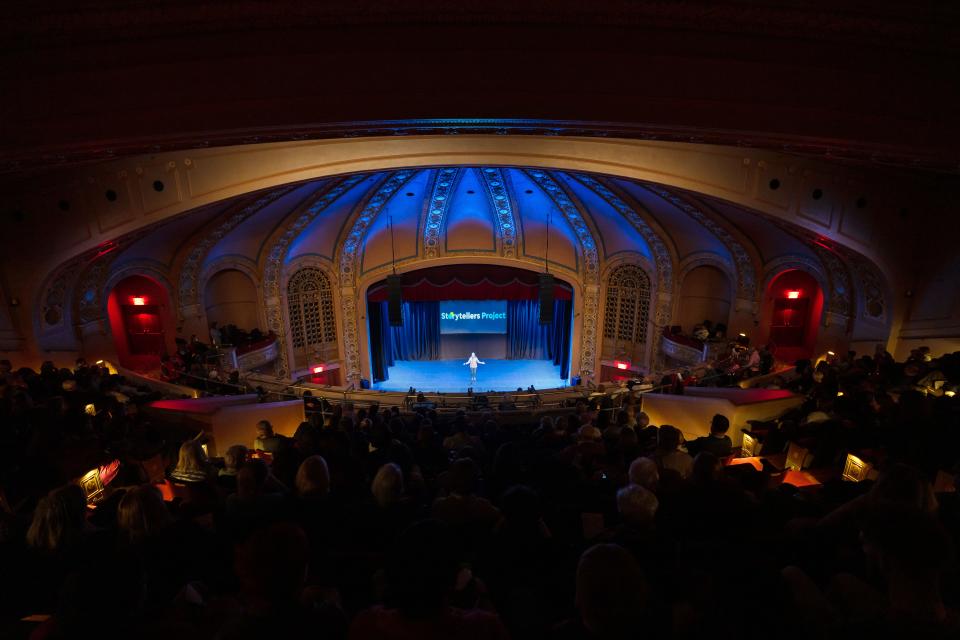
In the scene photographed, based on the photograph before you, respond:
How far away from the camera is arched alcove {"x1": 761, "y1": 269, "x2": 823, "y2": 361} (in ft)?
42.0

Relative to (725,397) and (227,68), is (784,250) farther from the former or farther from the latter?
(227,68)

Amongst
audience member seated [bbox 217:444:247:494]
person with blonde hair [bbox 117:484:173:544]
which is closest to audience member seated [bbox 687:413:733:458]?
audience member seated [bbox 217:444:247:494]

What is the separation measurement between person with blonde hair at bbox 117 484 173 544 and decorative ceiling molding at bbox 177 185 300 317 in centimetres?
1072

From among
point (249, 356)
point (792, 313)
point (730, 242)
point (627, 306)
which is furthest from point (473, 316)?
point (792, 313)

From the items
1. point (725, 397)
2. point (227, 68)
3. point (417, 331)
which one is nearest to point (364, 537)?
point (227, 68)

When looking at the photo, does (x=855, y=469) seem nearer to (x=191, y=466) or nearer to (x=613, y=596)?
(x=613, y=596)

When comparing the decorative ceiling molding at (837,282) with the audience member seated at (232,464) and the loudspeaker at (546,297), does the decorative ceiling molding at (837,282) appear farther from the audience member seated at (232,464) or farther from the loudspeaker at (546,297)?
the audience member seated at (232,464)

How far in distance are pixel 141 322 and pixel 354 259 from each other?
576 centimetres

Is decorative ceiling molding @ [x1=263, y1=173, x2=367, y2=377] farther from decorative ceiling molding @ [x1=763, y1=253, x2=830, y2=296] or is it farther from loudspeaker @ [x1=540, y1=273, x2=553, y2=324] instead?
decorative ceiling molding @ [x1=763, y1=253, x2=830, y2=296]

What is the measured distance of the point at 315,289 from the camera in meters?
15.6

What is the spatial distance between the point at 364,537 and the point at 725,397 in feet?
18.1

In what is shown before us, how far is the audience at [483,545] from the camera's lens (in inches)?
59.6

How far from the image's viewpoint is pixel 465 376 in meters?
17.0

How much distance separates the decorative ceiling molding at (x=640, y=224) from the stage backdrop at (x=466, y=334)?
3075 mm
